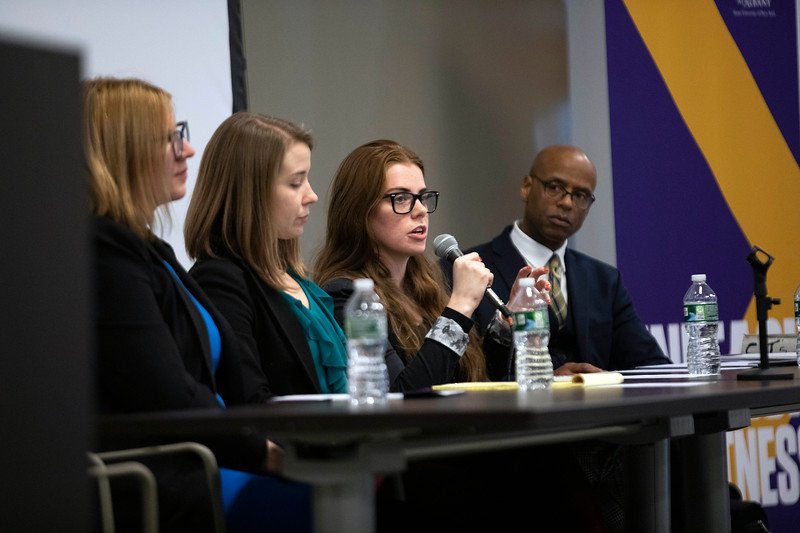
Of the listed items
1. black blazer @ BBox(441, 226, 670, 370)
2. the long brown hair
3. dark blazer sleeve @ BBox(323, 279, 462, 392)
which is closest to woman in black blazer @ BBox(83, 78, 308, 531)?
dark blazer sleeve @ BBox(323, 279, 462, 392)

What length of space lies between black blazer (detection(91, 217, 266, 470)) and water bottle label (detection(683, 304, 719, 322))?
118 centimetres

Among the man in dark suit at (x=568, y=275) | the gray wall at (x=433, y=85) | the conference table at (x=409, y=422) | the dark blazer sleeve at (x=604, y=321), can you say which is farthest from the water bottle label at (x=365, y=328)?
the gray wall at (x=433, y=85)

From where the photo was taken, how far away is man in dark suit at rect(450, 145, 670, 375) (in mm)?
4012

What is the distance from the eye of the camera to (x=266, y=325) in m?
2.54

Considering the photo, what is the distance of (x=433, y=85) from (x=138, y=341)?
10.1ft

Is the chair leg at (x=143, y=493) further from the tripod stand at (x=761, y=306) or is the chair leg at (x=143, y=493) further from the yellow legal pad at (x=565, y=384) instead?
the tripod stand at (x=761, y=306)

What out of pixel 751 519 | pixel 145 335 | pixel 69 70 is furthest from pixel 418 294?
pixel 69 70

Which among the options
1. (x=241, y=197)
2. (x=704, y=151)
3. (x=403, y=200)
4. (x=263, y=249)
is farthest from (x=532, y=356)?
(x=704, y=151)

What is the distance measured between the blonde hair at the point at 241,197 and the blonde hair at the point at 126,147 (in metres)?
Answer: 0.38

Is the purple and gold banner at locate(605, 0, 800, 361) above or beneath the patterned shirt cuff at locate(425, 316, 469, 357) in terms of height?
above

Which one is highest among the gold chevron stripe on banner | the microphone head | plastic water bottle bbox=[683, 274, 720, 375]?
the gold chevron stripe on banner

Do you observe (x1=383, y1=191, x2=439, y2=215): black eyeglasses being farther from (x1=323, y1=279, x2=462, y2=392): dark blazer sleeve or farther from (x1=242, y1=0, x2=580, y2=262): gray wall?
(x1=242, y1=0, x2=580, y2=262): gray wall

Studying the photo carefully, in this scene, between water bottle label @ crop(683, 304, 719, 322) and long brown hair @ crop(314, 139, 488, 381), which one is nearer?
water bottle label @ crop(683, 304, 719, 322)

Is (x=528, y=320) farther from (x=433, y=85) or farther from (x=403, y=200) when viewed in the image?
(x=433, y=85)
